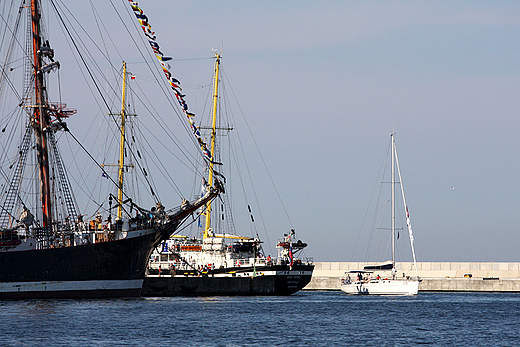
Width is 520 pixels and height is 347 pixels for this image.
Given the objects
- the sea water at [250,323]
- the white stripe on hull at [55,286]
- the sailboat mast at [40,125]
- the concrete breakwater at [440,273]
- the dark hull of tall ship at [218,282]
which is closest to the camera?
the sea water at [250,323]

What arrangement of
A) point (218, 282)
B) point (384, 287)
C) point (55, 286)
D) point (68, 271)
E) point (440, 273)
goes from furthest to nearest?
point (440, 273) → point (384, 287) → point (218, 282) → point (68, 271) → point (55, 286)

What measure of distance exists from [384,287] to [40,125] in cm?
4137

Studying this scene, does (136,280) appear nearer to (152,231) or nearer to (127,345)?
(152,231)

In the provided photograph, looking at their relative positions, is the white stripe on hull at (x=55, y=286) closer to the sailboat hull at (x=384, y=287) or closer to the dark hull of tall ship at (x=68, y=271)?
the dark hull of tall ship at (x=68, y=271)

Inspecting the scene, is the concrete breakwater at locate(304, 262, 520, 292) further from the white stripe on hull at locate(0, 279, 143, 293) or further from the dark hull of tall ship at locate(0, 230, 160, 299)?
the white stripe on hull at locate(0, 279, 143, 293)

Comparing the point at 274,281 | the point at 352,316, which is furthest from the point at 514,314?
the point at 274,281

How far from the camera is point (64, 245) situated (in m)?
65.3

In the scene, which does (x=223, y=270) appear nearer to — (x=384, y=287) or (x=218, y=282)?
(x=218, y=282)

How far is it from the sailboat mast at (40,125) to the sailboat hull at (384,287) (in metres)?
36.3

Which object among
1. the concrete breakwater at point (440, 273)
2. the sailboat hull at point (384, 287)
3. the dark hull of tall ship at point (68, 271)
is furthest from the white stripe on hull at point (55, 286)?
the concrete breakwater at point (440, 273)

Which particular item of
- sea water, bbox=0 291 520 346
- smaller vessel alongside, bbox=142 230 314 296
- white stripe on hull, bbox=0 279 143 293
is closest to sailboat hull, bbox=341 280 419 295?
smaller vessel alongside, bbox=142 230 314 296

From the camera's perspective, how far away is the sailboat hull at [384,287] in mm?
86938

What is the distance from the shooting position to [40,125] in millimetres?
71250

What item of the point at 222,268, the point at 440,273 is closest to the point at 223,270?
the point at 222,268
